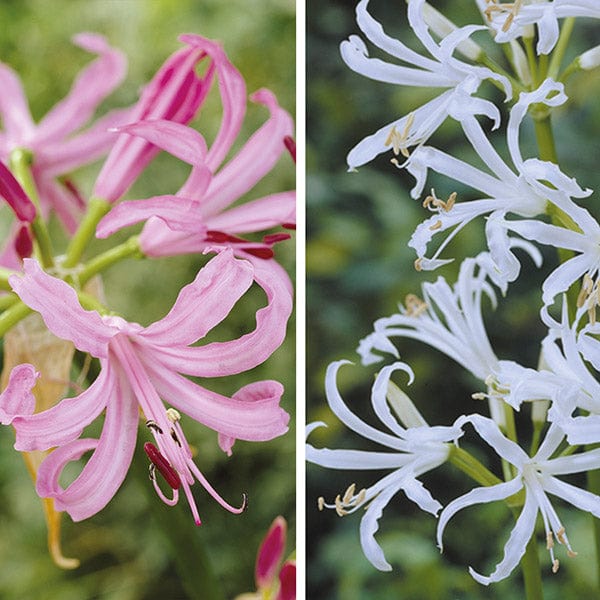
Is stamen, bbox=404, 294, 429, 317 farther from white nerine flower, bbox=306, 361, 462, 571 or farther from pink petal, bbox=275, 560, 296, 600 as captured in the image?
pink petal, bbox=275, 560, 296, 600

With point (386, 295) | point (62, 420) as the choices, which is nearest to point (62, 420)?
point (62, 420)

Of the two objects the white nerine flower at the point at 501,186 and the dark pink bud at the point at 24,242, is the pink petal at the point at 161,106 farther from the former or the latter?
the white nerine flower at the point at 501,186

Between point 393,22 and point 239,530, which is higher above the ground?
point 393,22

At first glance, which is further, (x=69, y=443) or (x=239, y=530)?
(x=239, y=530)

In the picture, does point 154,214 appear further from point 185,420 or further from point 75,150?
point 185,420

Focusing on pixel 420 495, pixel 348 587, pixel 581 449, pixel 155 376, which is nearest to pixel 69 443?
pixel 155 376

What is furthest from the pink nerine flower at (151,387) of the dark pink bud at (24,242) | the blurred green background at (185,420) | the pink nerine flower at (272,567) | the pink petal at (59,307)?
the blurred green background at (185,420)

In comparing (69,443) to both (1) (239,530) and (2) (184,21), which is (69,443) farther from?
(2) (184,21)
